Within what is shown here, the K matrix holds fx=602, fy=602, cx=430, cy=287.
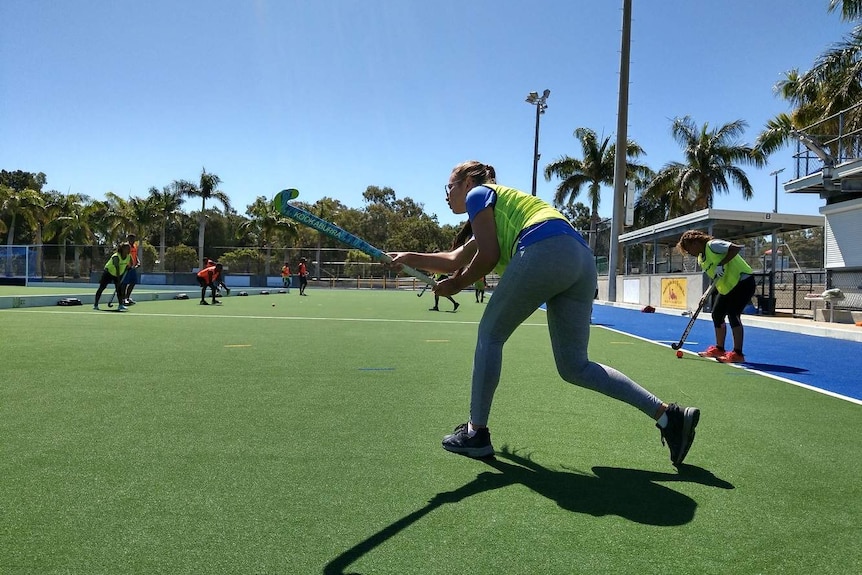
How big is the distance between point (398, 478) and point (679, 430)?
4.96 ft

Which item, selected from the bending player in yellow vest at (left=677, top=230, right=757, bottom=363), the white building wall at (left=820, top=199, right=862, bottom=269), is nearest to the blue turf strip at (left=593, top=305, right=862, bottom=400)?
the bending player in yellow vest at (left=677, top=230, right=757, bottom=363)

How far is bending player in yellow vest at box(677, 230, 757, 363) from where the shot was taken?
7.09 m

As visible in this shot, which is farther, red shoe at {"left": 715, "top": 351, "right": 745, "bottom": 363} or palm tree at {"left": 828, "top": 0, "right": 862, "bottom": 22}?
palm tree at {"left": 828, "top": 0, "right": 862, "bottom": 22}

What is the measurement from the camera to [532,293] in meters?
3.11

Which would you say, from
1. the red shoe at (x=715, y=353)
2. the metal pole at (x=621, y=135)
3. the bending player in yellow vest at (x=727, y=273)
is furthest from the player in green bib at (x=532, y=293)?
the metal pole at (x=621, y=135)

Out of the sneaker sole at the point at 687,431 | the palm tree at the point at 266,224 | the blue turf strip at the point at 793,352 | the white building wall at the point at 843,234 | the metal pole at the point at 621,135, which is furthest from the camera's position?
the palm tree at the point at 266,224

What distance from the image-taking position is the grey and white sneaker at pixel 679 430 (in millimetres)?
3188

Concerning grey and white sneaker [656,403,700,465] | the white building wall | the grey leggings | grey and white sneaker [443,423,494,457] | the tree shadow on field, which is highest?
the white building wall

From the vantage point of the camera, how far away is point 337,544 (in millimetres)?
2213

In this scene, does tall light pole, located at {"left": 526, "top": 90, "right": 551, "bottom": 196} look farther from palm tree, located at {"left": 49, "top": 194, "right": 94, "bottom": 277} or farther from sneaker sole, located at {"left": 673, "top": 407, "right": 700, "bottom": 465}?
palm tree, located at {"left": 49, "top": 194, "right": 94, "bottom": 277}

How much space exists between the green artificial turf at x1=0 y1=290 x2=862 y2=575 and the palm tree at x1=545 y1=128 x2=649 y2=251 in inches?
1444

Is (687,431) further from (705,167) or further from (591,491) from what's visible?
(705,167)

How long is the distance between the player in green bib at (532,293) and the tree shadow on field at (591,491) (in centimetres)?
18

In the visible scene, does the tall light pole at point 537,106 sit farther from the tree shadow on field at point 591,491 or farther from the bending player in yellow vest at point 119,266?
the tree shadow on field at point 591,491
